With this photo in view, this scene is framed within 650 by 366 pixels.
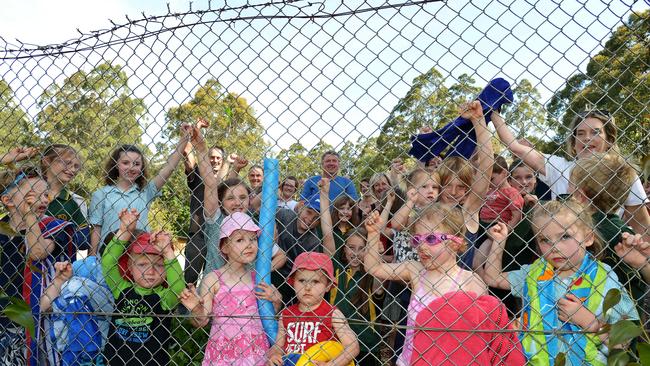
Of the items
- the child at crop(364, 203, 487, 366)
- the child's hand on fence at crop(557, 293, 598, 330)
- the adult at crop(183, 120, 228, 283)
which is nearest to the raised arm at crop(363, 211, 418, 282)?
the child at crop(364, 203, 487, 366)

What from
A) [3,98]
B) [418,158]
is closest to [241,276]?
[418,158]

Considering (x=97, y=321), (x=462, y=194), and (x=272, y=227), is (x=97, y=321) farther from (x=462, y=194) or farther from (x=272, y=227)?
(x=462, y=194)

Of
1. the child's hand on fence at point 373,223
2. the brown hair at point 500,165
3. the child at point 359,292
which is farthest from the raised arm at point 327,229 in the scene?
the brown hair at point 500,165

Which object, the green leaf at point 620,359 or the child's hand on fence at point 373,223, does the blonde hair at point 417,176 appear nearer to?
the child's hand on fence at point 373,223

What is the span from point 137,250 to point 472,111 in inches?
75.5

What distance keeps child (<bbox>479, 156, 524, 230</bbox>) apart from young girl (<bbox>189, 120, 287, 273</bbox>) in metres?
1.15

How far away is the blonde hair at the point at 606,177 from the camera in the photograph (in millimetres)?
2830

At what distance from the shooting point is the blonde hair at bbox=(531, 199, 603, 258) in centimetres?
291

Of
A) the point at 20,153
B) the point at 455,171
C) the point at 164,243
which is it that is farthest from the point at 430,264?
the point at 20,153

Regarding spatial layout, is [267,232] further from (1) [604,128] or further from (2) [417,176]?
(1) [604,128]

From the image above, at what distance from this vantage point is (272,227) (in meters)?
3.22

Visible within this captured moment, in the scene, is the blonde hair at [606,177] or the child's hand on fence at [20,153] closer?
the blonde hair at [606,177]

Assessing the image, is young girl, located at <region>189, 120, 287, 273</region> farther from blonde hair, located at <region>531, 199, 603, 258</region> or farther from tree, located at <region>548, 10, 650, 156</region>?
tree, located at <region>548, 10, 650, 156</region>

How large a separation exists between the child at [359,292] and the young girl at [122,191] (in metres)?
1.18
